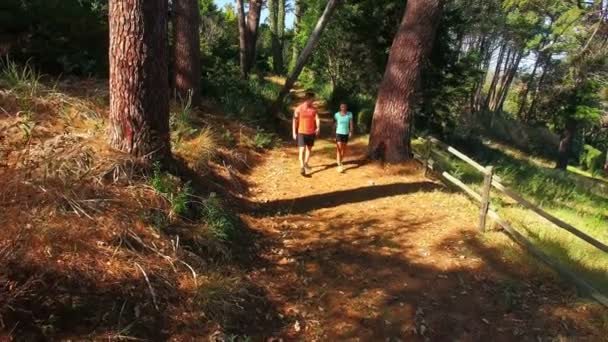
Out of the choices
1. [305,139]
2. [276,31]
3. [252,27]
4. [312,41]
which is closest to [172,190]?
[305,139]

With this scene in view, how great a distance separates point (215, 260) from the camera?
17.2 ft

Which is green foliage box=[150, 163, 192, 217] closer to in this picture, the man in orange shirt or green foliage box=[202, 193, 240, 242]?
green foliage box=[202, 193, 240, 242]

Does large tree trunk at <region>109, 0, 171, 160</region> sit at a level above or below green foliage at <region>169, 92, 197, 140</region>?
above

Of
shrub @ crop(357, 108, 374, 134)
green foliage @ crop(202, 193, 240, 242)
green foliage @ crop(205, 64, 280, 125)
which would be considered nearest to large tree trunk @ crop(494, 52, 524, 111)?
shrub @ crop(357, 108, 374, 134)

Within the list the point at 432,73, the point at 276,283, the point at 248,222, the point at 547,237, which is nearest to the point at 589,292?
the point at 547,237

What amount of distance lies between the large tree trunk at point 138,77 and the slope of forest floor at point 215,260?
0.89ft

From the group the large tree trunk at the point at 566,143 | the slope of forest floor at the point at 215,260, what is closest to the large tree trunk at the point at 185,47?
the slope of forest floor at the point at 215,260

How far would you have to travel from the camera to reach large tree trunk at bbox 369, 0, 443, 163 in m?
9.47

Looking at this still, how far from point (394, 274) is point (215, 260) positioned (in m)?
2.14

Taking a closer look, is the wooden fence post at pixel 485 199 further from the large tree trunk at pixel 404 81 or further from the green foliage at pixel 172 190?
the green foliage at pixel 172 190

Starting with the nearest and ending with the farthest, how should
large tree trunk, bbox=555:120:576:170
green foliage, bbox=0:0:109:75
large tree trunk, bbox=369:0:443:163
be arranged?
green foliage, bbox=0:0:109:75 → large tree trunk, bbox=369:0:443:163 → large tree trunk, bbox=555:120:576:170

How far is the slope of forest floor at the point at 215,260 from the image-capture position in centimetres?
392

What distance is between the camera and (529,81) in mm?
45562

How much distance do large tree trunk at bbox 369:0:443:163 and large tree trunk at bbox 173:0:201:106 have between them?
4.00 meters
